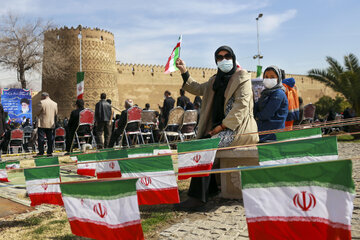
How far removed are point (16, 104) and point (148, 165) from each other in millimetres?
15101

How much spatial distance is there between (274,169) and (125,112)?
20.8 ft

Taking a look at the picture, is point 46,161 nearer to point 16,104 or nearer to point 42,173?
point 42,173

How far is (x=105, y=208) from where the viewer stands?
6.64 ft

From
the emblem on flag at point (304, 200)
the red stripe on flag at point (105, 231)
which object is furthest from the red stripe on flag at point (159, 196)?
the emblem on flag at point (304, 200)

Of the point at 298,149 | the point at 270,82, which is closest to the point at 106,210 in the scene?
the point at 298,149

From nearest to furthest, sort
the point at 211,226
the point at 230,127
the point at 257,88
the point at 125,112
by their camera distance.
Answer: the point at 211,226 → the point at 230,127 → the point at 257,88 → the point at 125,112

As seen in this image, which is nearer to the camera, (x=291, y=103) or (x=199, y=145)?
(x=199, y=145)

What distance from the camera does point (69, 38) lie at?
97.1ft

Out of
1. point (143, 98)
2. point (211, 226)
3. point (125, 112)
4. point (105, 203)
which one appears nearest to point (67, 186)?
point (105, 203)

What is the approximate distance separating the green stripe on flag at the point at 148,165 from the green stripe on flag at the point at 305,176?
1263mm

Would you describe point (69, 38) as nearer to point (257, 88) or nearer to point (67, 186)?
point (257, 88)

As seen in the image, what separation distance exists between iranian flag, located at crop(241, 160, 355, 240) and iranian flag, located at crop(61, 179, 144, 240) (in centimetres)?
60

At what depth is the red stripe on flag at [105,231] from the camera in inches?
77.0

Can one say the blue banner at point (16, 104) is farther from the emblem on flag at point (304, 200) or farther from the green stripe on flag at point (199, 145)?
the emblem on flag at point (304, 200)
